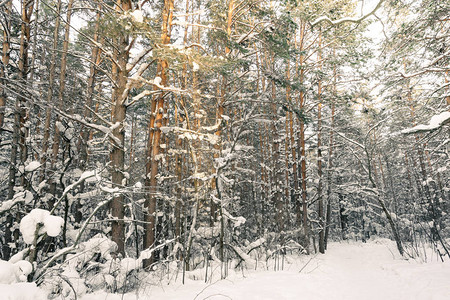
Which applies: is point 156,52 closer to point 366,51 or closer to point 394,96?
point 394,96

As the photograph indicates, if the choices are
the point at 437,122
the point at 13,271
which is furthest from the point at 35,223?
the point at 437,122

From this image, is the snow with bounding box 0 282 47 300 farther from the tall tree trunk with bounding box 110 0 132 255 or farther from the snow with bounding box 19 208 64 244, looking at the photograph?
the tall tree trunk with bounding box 110 0 132 255

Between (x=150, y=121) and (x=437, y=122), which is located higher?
(x=150, y=121)

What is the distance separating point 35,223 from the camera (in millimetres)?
2531

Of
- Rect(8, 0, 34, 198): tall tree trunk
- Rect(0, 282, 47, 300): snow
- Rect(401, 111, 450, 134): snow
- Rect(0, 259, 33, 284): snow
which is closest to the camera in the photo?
Rect(0, 282, 47, 300): snow

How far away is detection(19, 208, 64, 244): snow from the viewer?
244 centimetres

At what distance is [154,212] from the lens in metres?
6.97

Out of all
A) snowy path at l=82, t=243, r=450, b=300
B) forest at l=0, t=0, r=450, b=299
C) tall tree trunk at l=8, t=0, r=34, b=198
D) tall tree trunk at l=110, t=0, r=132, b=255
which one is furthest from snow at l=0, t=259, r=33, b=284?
tall tree trunk at l=8, t=0, r=34, b=198

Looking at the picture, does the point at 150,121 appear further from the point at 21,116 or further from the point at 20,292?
the point at 20,292

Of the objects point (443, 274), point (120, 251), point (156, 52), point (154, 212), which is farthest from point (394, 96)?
point (120, 251)

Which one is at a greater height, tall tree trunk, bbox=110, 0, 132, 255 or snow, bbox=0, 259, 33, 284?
tall tree trunk, bbox=110, 0, 132, 255

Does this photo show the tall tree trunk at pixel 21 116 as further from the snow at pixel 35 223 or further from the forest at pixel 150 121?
the snow at pixel 35 223

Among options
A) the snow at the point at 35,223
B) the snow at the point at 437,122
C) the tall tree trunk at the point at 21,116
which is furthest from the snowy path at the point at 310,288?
the tall tree trunk at the point at 21,116

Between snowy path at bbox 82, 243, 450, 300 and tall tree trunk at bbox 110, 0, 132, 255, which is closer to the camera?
snowy path at bbox 82, 243, 450, 300
